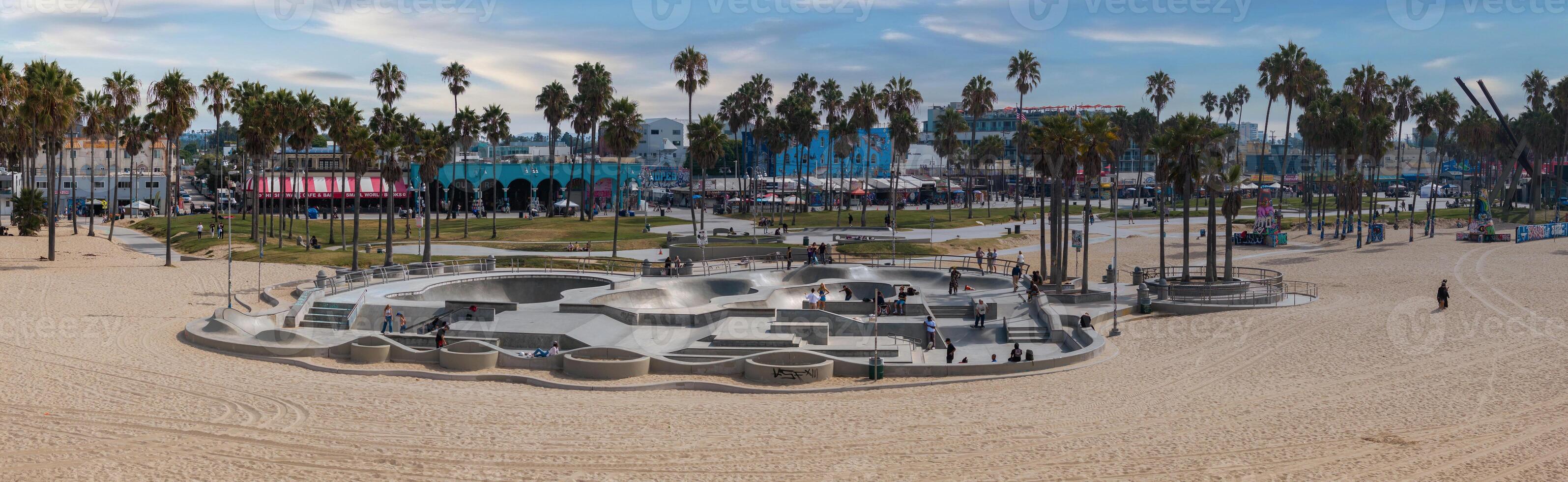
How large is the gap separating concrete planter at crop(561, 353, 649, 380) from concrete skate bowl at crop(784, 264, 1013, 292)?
18.6 meters

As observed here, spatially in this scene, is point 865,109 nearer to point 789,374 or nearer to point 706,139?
point 706,139

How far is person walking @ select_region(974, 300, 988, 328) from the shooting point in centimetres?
3888

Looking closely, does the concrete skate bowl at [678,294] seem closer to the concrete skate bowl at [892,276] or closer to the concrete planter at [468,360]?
the concrete skate bowl at [892,276]

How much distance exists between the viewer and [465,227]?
2950 inches

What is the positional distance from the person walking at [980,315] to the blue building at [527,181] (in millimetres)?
69605

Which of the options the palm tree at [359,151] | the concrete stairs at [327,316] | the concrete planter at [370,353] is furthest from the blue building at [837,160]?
the concrete planter at [370,353]

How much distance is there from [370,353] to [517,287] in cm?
1460

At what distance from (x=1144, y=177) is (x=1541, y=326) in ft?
484

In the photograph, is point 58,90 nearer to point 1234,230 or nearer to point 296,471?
point 296,471

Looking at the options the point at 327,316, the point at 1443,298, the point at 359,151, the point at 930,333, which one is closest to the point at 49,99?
the point at 359,151

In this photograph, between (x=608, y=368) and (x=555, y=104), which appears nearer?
(x=608, y=368)

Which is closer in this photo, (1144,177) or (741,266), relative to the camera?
(741,266)

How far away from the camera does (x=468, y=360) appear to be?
30984mm

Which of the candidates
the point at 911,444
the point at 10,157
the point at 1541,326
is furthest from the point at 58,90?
the point at 1541,326
